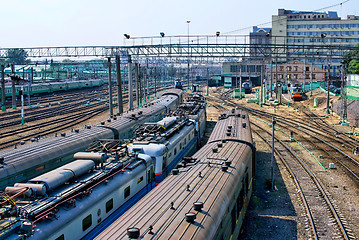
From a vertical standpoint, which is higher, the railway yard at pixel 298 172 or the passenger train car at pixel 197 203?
the passenger train car at pixel 197 203

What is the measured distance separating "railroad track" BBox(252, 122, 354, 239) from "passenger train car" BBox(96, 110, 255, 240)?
392 cm

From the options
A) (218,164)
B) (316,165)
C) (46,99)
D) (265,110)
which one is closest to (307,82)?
(265,110)

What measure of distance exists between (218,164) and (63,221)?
765 centimetres

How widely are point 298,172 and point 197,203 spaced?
59.3ft

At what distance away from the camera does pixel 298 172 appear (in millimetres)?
27453

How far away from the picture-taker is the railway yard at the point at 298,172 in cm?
1848

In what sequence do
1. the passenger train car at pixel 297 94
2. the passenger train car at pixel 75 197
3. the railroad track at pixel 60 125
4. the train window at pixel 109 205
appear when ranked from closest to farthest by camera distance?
the passenger train car at pixel 75 197, the train window at pixel 109 205, the railroad track at pixel 60 125, the passenger train car at pixel 297 94

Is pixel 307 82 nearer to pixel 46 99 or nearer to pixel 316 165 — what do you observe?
pixel 46 99

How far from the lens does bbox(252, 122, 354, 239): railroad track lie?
1775cm

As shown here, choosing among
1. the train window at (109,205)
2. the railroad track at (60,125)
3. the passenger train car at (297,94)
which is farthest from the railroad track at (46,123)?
the passenger train car at (297,94)

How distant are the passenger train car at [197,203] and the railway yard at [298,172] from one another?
2.64m

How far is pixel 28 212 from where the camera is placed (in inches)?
424

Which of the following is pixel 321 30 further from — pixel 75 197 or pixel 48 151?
pixel 75 197

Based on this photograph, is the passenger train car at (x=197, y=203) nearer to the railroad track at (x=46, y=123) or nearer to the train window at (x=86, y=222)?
the train window at (x=86, y=222)
